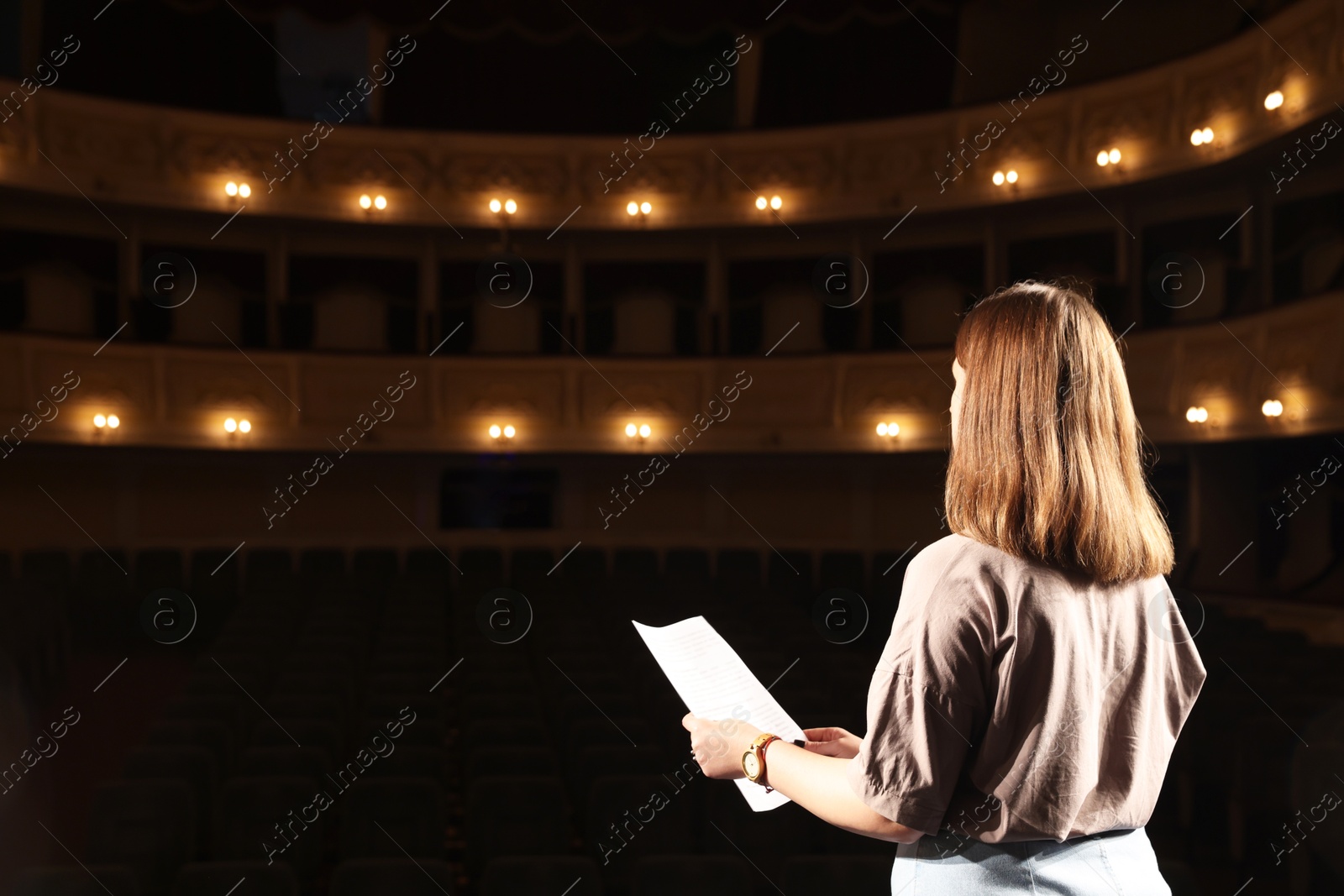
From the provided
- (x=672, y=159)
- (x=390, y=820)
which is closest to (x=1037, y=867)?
(x=390, y=820)

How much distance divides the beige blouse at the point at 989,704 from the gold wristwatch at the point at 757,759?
18 centimetres

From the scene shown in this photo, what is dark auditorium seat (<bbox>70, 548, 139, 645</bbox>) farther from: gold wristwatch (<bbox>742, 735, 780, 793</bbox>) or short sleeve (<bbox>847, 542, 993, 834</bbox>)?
short sleeve (<bbox>847, 542, 993, 834</bbox>)

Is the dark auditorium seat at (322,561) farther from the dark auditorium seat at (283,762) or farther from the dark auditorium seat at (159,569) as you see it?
the dark auditorium seat at (283,762)

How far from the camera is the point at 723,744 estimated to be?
4.48 feet

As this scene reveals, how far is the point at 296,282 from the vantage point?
12781mm

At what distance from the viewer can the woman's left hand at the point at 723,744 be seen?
4.44ft

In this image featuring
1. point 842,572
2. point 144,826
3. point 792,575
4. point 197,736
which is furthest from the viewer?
point 792,575

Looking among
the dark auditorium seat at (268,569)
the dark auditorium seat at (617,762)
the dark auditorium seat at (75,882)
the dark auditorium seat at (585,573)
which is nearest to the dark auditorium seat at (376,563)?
the dark auditorium seat at (268,569)

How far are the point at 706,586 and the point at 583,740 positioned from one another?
17.3 ft

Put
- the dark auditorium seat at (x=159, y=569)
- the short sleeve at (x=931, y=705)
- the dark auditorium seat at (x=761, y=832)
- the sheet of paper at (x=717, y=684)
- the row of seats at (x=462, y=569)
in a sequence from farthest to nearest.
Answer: the dark auditorium seat at (x=159, y=569) < the row of seats at (x=462, y=569) < the dark auditorium seat at (x=761, y=832) < the sheet of paper at (x=717, y=684) < the short sleeve at (x=931, y=705)

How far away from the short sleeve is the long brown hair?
0.34ft

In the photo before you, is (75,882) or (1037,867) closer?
(1037,867)

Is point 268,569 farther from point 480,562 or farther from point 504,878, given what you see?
point 504,878

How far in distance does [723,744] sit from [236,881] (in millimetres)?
2202
